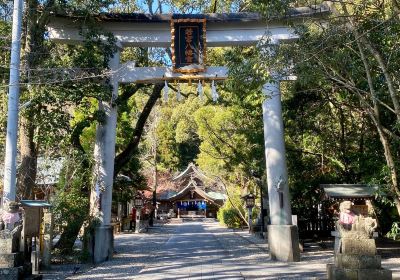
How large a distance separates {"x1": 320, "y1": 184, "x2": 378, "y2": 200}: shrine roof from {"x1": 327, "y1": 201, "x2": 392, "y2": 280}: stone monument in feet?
15.4

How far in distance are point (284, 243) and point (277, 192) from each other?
1.54m

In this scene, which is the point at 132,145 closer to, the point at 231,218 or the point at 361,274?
the point at 361,274

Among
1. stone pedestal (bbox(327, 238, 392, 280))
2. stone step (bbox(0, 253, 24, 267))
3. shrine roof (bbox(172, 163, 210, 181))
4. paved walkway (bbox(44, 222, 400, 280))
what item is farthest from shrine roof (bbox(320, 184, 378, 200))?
shrine roof (bbox(172, 163, 210, 181))

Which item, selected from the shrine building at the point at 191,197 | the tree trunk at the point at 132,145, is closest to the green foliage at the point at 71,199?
the tree trunk at the point at 132,145

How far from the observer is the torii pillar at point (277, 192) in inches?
512

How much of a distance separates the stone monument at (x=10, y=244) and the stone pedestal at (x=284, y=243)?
7.36 metres

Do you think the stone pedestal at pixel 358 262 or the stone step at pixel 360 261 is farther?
the stone step at pixel 360 261

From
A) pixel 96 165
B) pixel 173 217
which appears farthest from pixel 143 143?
pixel 96 165

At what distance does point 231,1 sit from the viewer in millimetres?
17953

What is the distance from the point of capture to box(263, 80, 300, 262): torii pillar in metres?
13.0

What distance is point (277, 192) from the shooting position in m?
13.5

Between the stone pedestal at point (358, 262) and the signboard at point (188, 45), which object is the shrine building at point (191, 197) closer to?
the signboard at point (188, 45)

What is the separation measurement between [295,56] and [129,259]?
26.6ft

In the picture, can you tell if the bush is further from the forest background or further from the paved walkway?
the paved walkway
